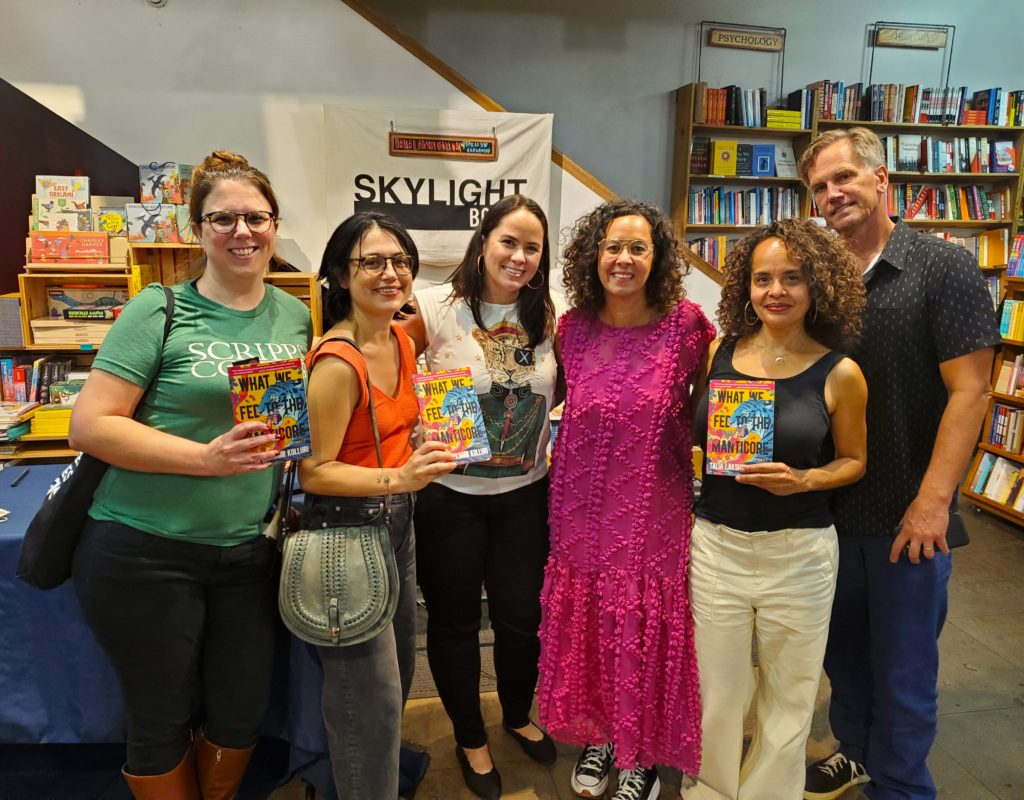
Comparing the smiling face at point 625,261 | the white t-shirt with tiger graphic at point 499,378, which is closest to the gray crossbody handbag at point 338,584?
the white t-shirt with tiger graphic at point 499,378

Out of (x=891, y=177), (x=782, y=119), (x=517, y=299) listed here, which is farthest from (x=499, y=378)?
(x=891, y=177)

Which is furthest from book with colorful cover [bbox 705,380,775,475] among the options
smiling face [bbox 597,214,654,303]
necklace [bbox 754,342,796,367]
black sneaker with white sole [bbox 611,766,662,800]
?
black sneaker with white sole [bbox 611,766,662,800]

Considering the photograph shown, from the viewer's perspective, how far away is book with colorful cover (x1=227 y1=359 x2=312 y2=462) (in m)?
1.18

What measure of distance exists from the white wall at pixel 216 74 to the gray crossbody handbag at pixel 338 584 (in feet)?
10.4

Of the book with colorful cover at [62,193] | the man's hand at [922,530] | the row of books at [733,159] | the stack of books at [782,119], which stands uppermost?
the stack of books at [782,119]

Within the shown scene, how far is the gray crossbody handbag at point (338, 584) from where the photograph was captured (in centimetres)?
132

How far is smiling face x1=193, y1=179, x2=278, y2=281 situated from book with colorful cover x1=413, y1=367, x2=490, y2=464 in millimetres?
419

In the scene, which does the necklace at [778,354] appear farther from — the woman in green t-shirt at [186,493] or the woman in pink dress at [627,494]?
the woman in green t-shirt at [186,493]

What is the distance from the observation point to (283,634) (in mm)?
1670

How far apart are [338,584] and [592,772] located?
1.05 metres

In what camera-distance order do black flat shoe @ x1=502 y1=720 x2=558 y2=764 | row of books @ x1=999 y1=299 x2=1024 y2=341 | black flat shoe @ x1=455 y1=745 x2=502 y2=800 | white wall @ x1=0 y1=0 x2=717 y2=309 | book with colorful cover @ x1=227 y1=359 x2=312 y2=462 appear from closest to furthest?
book with colorful cover @ x1=227 y1=359 x2=312 y2=462 < black flat shoe @ x1=455 y1=745 x2=502 y2=800 < black flat shoe @ x1=502 y1=720 x2=558 y2=764 < white wall @ x1=0 y1=0 x2=717 y2=309 < row of books @ x1=999 y1=299 x2=1024 y2=341

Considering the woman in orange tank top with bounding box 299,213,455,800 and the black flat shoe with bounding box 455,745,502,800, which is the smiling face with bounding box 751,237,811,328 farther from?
the black flat shoe with bounding box 455,745,502,800

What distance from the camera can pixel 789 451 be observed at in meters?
1.47

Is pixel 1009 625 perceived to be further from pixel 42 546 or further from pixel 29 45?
pixel 29 45
